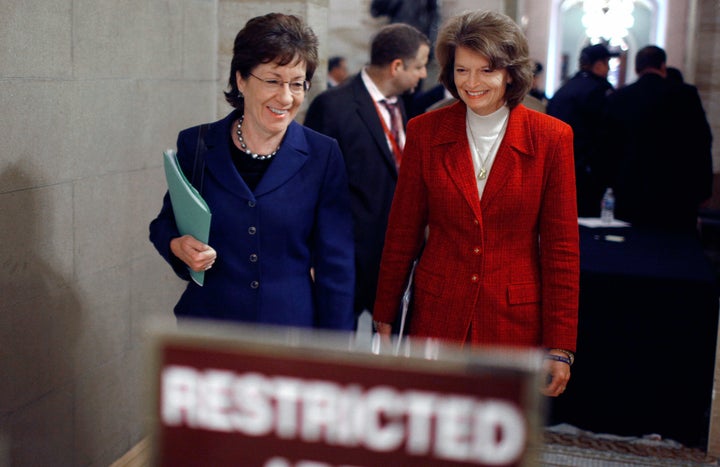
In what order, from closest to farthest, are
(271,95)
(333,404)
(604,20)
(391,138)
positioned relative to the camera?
1. (333,404)
2. (271,95)
3. (391,138)
4. (604,20)

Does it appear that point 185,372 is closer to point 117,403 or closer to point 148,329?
point 148,329

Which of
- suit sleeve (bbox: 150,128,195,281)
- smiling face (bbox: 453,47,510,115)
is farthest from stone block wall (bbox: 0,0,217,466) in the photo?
smiling face (bbox: 453,47,510,115)

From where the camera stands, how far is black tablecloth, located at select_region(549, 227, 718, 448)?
4.45 meters

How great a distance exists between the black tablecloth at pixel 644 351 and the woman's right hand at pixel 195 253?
2.52 meters

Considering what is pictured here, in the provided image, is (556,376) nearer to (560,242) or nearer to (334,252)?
(560,242)

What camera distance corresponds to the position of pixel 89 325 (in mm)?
3445

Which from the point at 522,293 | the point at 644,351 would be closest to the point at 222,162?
the point at 522,293

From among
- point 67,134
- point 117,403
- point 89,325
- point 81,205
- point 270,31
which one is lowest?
point 117,403

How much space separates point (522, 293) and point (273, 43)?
1.00m

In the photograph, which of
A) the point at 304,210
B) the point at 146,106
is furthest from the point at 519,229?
the point at 146,106

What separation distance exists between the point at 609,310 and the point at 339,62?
6.37 meters

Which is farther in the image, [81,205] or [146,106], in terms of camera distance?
[146,106]

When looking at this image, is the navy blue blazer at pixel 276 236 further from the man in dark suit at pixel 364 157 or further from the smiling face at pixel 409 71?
the smiling face at pixel 409 71

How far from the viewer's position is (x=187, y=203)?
2391mm
